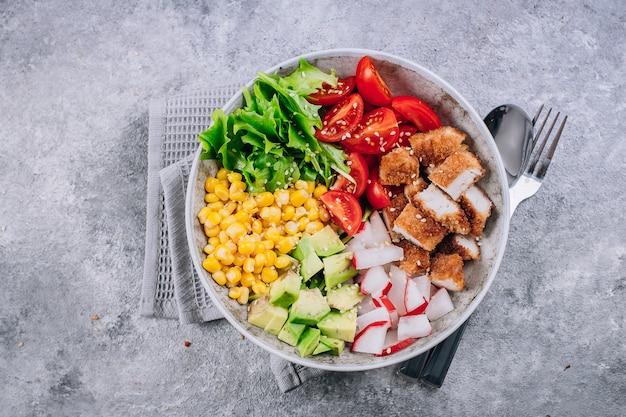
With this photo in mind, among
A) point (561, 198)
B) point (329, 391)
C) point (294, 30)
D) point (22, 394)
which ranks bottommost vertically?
point (22, 394)

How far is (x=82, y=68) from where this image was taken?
3.30 meters

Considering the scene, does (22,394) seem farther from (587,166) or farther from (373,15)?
(587,166)

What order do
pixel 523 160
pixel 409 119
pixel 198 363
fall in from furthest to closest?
pixel 198 363 < pixel 523 160 < pixel 409 119

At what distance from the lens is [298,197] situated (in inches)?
106

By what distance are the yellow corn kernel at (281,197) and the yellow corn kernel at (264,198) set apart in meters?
0.03

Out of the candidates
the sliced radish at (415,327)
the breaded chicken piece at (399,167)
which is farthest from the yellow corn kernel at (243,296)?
the breaded chicken piece at (399,167)

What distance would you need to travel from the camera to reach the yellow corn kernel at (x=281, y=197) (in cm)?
270

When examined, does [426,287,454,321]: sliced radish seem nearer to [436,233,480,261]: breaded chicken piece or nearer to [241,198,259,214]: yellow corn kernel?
[436,233,480,261]: breaded chicken piece

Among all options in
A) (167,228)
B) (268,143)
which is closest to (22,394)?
(167,228)

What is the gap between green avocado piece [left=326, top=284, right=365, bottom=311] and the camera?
106 inches

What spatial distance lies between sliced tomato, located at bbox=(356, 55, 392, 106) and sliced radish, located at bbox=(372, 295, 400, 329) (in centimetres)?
101

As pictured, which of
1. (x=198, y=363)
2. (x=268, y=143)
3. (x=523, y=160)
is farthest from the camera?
(x=198, y=363)

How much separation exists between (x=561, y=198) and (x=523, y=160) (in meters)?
0.45

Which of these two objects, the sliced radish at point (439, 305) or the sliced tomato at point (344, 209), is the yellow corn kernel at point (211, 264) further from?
the sliced radish at point (439, 305)
